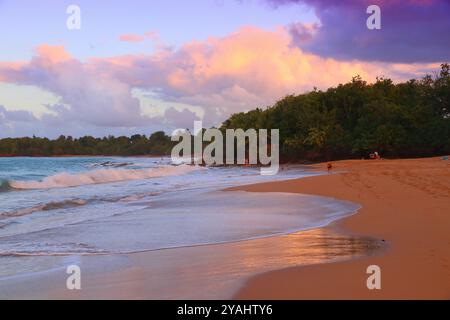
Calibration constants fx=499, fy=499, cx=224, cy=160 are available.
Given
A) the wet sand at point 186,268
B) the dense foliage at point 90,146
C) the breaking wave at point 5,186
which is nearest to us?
the wet sand at point 186,268

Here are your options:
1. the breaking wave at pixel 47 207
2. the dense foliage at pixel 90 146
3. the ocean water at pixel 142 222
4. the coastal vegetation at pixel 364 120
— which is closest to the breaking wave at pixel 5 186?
Answer: the ocean water at pixel 142 222

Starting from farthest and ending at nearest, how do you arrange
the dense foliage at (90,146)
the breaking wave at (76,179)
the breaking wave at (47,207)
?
the dense foliage at (90,146), the breaking wave at (76,179), the breaking wave at (47,207)

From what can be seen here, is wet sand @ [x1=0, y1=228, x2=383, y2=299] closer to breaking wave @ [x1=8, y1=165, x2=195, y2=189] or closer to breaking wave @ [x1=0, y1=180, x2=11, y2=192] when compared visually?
breaking wave @ [x1=0, y1=180, x2=11, y2=192]

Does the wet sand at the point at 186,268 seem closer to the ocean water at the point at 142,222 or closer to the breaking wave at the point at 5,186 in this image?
the ocean water at the point at 142,222

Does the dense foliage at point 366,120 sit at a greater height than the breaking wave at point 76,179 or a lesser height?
greater

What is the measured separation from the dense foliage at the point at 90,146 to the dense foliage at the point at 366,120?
7407 centimetres

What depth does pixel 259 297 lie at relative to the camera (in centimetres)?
463

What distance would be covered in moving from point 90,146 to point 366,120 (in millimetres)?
116364

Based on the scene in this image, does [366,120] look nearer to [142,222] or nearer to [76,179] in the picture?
[76,179]

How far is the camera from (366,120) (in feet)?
168

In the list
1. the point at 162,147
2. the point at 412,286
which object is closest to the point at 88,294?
the point at 412,286

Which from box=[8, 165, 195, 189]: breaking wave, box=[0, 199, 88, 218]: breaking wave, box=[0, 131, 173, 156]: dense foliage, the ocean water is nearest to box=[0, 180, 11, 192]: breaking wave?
box=[8, 165, 195, 189]: breaking wave

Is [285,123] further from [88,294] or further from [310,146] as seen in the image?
[88,294]

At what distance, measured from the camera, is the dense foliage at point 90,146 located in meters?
120
